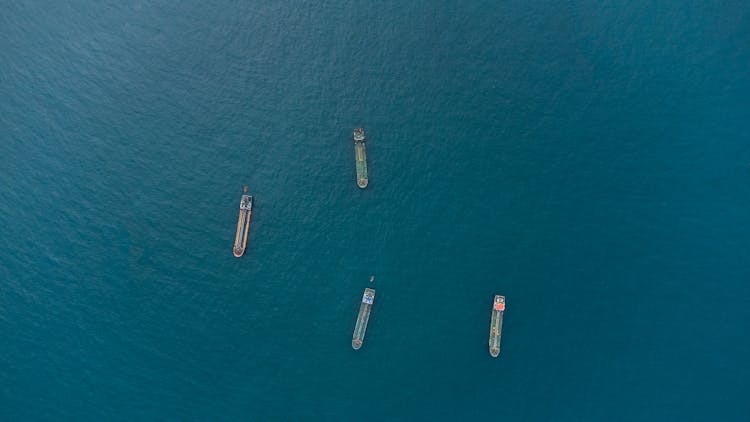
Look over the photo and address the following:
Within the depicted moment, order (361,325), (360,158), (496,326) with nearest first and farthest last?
1. (496,326)
2. (361,325)
3. (360,158)

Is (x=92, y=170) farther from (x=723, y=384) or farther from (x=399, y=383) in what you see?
(x=723, y=384)

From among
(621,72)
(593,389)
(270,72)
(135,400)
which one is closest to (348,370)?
(135,400)

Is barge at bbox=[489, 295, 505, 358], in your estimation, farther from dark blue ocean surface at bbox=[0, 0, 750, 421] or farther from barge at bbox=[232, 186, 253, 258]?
barge at bbox=[232, 186, 253, 258]

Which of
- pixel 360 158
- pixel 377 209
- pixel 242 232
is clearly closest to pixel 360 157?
pixel 360 158

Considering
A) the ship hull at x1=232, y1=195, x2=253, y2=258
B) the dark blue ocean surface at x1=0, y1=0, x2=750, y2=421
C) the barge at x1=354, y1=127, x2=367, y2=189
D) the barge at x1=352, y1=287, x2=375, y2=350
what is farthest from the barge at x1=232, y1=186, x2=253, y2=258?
the barge at x1=352, y1=287, x2=375, y2=350

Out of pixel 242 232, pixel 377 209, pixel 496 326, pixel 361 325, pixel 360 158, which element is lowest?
pixel 361 325

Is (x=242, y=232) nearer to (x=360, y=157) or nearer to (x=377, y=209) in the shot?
(x=377, y=209)
